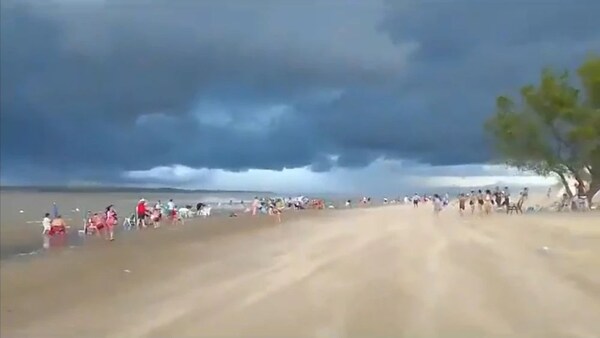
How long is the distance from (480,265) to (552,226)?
1262cm

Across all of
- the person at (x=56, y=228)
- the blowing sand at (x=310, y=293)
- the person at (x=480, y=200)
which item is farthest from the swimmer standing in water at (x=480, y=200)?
the person at (x=56, y=228)

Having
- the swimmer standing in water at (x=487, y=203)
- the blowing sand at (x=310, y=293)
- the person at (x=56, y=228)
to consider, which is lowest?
the blowing sand at (x=310, y=293)

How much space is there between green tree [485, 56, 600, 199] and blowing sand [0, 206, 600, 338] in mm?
24892

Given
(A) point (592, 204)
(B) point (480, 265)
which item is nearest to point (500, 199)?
(A) point (592, 204)

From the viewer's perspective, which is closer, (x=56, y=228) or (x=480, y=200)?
(x=56, y=228)

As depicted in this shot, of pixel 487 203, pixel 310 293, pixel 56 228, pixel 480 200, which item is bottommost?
pixel 310 293

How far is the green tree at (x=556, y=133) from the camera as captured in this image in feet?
130

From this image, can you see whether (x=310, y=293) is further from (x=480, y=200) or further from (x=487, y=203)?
(x=480, y=200)

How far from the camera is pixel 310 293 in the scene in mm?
9336

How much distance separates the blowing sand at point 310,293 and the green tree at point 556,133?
2489 centimetres

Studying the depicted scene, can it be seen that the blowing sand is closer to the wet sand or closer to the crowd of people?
the wet sand

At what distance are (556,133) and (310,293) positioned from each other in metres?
35.4

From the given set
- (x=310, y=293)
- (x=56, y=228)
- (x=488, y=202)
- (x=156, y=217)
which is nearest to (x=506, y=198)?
(x=488, y=202)

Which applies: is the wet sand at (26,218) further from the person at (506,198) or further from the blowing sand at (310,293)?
the person at (506,198)
